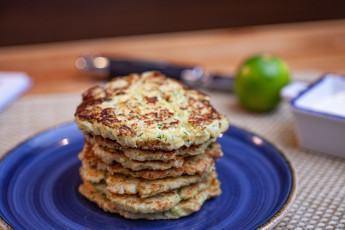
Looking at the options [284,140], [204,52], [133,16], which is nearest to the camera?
[284,140]

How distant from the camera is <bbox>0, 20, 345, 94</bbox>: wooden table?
127 inches

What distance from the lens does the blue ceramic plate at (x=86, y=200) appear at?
144cm

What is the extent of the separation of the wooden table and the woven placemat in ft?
1.13

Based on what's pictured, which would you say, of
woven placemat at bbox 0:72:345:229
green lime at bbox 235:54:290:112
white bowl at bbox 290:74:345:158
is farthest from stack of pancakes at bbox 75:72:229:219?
green lime at bbox 235:54:290:112

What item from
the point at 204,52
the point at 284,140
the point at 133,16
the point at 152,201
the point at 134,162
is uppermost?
the point at 133,16

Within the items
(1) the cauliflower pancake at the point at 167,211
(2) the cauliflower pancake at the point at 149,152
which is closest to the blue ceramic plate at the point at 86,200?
(1) the cauliflower pancake at the point at 167,211

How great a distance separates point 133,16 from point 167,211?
4582 millimetres

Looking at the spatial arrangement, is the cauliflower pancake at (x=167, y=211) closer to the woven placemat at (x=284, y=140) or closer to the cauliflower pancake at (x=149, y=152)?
the cauliflower pancake at (x=149, y=152)

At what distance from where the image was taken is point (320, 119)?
200cm

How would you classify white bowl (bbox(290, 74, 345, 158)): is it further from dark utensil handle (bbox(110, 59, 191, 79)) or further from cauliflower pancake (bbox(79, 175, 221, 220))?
dark utensil handle (bbox(110, 59, 191, 79))

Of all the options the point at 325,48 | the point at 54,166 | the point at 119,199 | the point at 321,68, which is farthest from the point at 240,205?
the point at 325,48

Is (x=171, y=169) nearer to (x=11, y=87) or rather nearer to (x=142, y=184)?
(x=142, y=184)

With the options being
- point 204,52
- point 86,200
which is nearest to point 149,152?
point 86,200

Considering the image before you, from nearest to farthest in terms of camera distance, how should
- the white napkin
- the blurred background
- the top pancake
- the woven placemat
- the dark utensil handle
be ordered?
the top pancake → the woven placemat → the white napkin → the dark utensil handle → the blurred background
